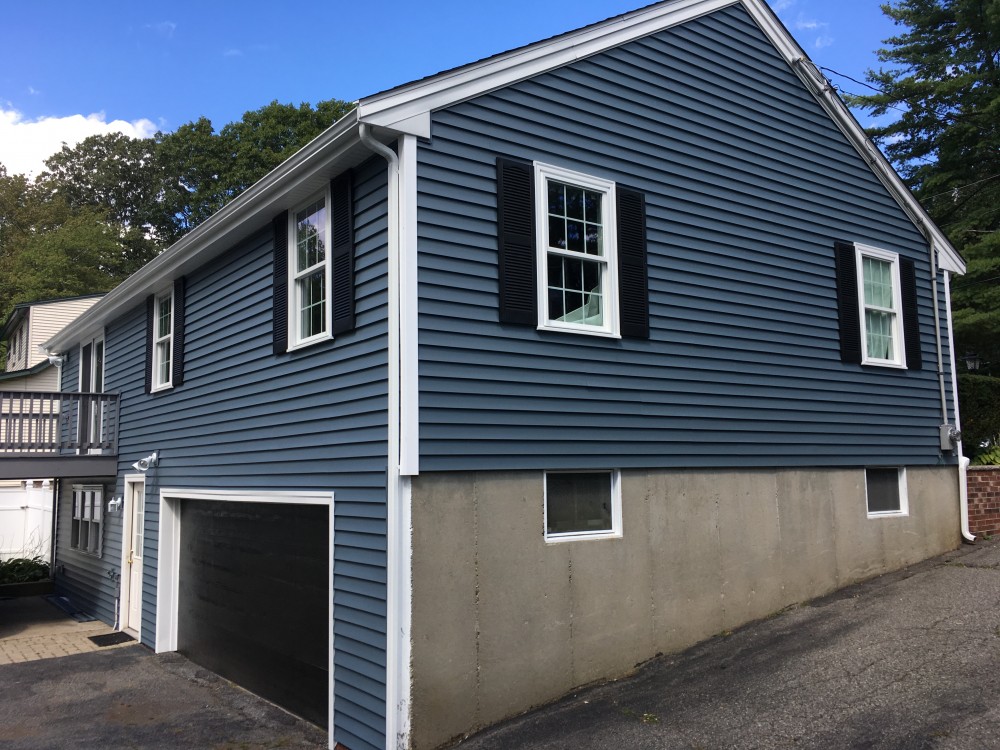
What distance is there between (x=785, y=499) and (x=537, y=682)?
386cm

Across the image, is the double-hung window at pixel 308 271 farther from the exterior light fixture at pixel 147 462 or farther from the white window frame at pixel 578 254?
the exterior light fixture at pixel 147 462

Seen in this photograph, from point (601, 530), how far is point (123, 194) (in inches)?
1763

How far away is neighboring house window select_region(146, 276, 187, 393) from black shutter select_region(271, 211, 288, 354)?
306 cm

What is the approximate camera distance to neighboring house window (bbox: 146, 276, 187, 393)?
11.6m

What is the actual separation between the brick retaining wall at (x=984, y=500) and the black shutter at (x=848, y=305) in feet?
9.89

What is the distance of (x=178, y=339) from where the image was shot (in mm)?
11547

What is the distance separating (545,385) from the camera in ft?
25.0

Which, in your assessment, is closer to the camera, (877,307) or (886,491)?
(886,491)

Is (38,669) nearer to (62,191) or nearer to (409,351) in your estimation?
(409,351)

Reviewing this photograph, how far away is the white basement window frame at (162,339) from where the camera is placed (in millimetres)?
12312

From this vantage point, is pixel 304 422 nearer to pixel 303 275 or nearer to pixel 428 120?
pixel 303 275

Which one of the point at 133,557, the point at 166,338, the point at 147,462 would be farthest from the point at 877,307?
the point at 133,557

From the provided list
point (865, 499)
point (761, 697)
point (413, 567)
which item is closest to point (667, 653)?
point (761, 697)

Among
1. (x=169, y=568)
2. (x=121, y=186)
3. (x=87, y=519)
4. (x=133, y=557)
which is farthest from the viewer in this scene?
(x=121, y=186)
